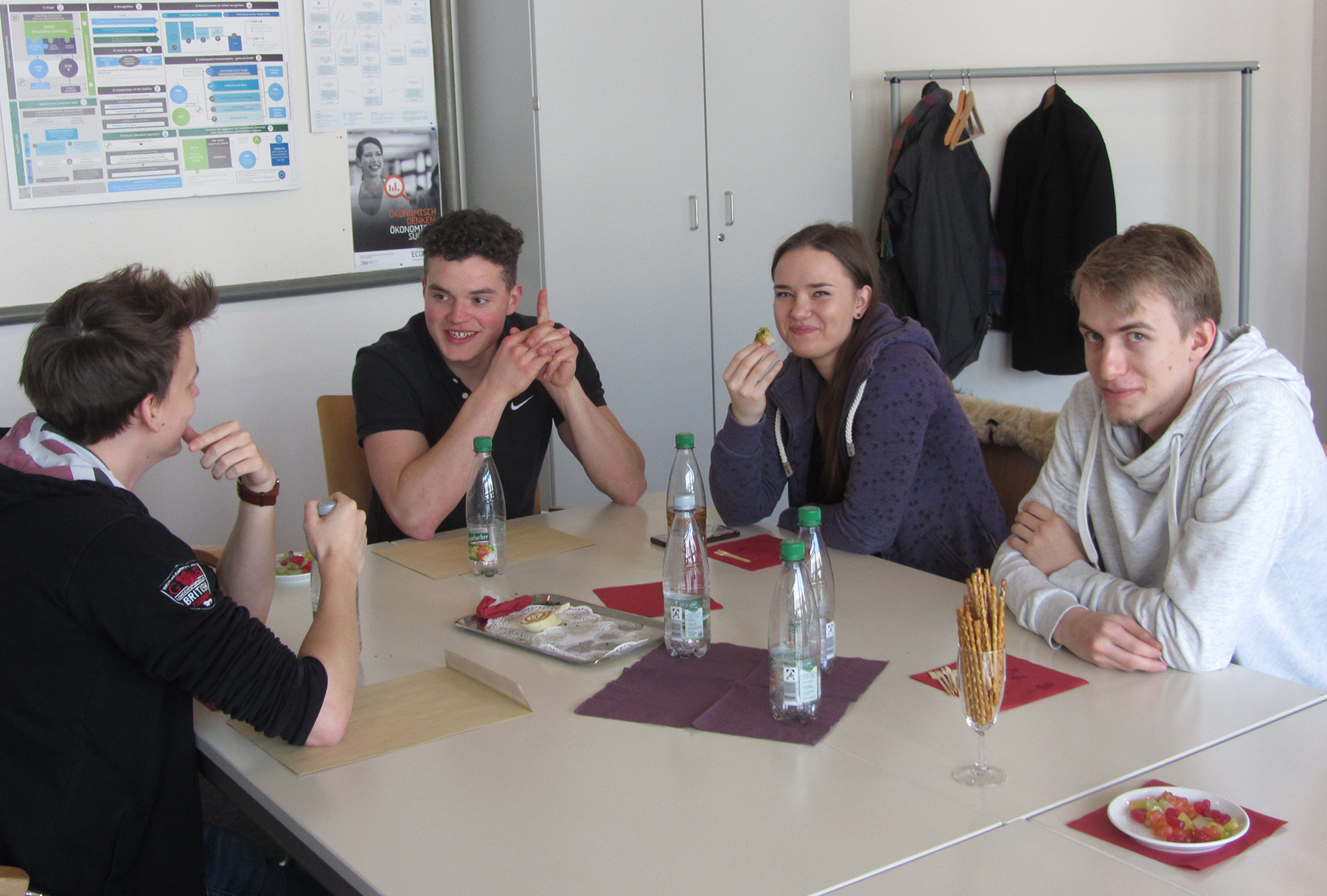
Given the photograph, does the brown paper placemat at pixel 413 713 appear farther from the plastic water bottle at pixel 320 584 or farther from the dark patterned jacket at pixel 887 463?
the dark patterned jacket at pixel 887 463

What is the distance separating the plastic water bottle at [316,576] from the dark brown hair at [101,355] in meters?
0.26

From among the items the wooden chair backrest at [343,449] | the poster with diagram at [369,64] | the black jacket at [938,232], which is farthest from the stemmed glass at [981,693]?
the black jacket at [938,232]

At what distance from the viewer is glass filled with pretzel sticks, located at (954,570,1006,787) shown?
47.8 inches

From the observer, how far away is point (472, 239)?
8.23 ft

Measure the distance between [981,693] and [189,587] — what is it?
871mm

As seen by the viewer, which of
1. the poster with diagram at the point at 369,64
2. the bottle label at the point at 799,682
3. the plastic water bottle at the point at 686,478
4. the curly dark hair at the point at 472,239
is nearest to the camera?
the bottle label at the point at 799,682

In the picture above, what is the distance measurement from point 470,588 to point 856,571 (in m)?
0.67

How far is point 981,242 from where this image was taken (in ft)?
14.1

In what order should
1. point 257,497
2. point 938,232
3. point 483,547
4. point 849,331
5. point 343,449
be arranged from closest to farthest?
point 257,497, point 483,547, point 849,331, point 343,449, point 938,232

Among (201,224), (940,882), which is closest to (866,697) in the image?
(940,882)

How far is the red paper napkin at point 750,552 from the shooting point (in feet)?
6.96

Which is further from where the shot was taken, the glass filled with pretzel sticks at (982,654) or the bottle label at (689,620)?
the bottle label at (689,620)

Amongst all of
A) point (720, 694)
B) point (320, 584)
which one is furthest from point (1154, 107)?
point (320, 584)

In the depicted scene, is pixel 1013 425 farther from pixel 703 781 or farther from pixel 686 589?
pixel 703 781
